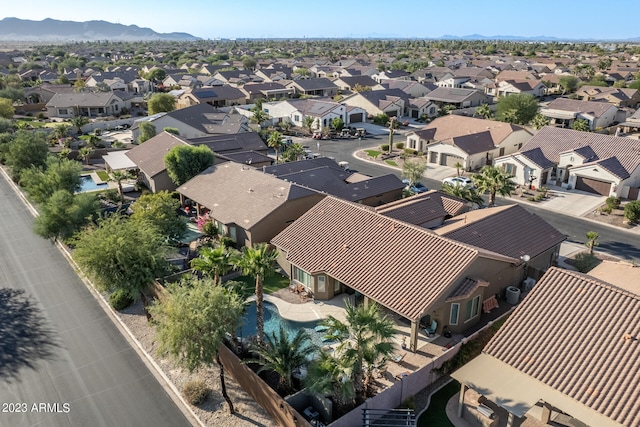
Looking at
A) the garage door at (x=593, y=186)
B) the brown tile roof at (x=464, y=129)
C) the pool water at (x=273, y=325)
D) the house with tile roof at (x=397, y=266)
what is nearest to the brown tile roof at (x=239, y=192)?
the house with tile roof at (x=397, y=266)

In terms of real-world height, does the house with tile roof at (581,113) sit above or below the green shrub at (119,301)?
above

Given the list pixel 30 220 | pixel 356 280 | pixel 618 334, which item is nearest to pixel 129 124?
pixel 30 220

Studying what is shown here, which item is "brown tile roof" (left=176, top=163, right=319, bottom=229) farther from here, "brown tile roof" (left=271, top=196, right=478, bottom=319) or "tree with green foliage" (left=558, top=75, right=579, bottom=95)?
"tree with green foliage" (left=558, top=75, right=579, bottom=95)

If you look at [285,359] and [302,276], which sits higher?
[285,359]

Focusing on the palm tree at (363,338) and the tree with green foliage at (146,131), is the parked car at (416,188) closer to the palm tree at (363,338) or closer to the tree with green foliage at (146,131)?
the palm tree at (363,338)

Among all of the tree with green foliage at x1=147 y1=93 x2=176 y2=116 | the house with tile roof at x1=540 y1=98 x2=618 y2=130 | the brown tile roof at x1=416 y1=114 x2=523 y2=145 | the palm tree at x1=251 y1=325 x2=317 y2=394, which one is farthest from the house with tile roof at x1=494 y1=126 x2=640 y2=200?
the tree with green foliage at x1=147 y1=93 x2=176 y2=116

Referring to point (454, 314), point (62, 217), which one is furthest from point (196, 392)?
point (62, 217)

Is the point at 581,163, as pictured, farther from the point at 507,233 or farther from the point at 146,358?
the point at 146,358

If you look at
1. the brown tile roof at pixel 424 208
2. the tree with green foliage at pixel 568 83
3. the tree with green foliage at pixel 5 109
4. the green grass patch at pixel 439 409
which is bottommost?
the green grass patch at pixel 439 409
